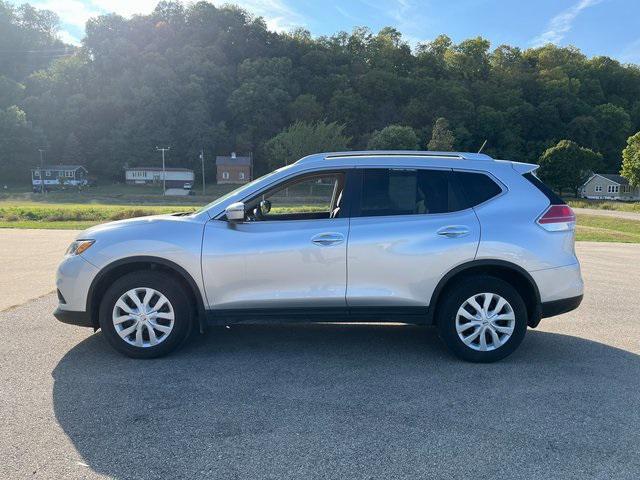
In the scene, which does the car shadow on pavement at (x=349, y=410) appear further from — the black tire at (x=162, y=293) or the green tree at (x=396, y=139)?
the green tree at (x=396, y=139)

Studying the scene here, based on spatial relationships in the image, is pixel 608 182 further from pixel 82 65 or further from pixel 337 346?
pixel 82 65

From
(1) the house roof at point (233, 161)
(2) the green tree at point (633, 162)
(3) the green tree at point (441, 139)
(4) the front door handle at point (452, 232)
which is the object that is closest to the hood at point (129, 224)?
(4) the front door handle at point (452, 232)

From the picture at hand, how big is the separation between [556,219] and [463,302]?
3.75 feet

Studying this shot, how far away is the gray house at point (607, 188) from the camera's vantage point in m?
76.2

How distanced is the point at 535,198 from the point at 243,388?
3071 mm

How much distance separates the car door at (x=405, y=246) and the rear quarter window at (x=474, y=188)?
0.26 ft

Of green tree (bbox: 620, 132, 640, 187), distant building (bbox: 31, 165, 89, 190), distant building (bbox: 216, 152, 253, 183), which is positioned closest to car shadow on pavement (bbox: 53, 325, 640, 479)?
green tree (bbox: 620, 132, 640, 187)

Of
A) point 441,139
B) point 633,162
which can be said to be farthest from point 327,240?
point 441,139

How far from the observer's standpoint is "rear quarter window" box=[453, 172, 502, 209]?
439 centimetres

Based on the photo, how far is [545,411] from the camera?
3.45 m

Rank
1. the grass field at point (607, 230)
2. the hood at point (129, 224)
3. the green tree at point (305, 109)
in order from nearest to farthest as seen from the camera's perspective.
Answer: the hood at point (129, 224) < the grass field at point (607, 230) < the green tree at point (305, 109)

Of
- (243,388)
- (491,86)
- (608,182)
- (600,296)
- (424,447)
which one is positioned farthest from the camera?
(491,86)

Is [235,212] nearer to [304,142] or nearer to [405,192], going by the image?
[405,192]

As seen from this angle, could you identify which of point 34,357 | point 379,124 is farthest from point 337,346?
point 379,124
